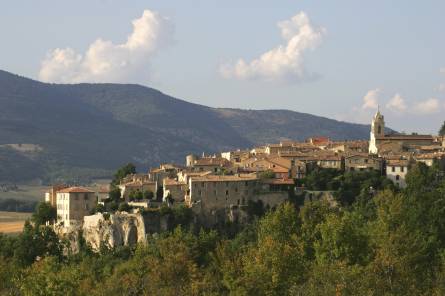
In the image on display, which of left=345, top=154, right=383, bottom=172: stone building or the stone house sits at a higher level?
left=345, top=154, right=383, bottom=172: stone building

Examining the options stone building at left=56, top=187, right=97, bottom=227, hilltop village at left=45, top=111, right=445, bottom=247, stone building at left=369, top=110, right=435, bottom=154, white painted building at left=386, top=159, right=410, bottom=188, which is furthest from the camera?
stone building at left=369, top=110, right=435, bottom=154

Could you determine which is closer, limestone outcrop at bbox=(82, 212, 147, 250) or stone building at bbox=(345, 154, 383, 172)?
limestone outcrop at bbox=(82, 212, 147, 250)

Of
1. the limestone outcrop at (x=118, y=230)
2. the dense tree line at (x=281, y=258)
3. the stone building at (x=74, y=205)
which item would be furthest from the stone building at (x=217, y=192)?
the stone building at (x=74, y=205)

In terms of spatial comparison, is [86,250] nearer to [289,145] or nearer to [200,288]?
[200,288]

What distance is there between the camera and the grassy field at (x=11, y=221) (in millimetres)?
127250

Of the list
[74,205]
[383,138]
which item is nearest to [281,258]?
[74,205]

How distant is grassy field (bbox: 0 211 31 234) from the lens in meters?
127

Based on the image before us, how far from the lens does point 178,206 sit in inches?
3236

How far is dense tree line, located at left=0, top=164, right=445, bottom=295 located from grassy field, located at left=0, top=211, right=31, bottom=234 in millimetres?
42620

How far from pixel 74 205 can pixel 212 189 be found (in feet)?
43.0

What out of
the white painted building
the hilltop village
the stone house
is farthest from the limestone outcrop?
the white painted building

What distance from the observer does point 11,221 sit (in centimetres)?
14600

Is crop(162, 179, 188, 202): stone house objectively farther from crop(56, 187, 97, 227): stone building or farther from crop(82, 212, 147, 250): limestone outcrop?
crop(56, 187, 97, 227): stone building

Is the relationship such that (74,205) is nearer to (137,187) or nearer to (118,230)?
(137,187)
